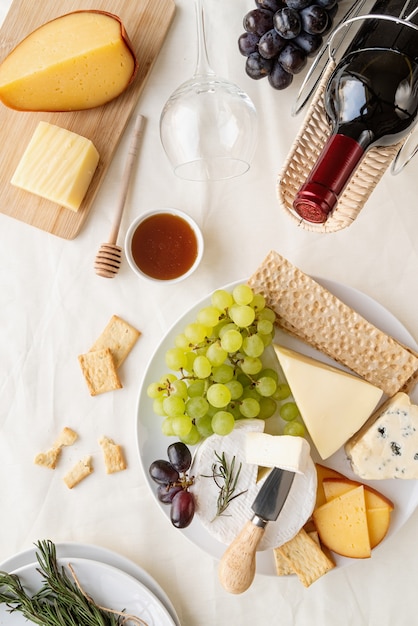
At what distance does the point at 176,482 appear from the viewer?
41.0 inches

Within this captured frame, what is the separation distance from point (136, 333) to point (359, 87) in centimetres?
60

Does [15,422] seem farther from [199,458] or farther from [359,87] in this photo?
[359,87]

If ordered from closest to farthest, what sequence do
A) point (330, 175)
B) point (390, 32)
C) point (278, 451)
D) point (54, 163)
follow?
1. point (330, 175)
2. point (390, 32)
3. point (278, 451)
4. point (54, 163)

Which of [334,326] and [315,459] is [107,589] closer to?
[315,459]

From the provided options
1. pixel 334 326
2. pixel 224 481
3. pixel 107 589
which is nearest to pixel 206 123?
pixel 334 326

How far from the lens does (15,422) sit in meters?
1.18

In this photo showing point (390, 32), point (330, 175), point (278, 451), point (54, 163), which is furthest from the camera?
point (54, 163)

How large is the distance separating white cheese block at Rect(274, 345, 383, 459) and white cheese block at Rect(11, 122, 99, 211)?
0.50 m

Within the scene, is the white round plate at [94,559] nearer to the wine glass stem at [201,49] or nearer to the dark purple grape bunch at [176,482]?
the dark purple grape bunch at [176,482]

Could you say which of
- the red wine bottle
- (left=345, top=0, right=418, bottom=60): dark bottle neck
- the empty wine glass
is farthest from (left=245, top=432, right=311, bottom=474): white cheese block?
(left=345, top=0, right=418, bottom=60): dark bottle neck

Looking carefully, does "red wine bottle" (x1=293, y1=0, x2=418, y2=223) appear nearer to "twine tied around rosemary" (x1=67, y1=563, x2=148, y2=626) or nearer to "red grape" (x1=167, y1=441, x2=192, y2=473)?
"red grape" (x1=167, y1=441, x2=192, y2=473)

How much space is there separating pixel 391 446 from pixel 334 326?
0.23 metres

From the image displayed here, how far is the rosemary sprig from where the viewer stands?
40.0 inches

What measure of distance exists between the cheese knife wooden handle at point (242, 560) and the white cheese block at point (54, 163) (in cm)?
67
